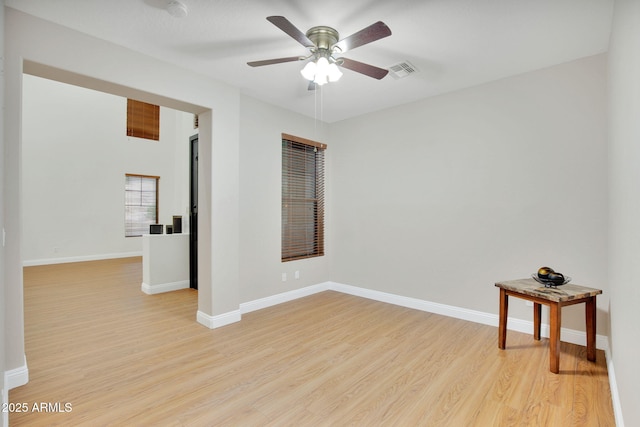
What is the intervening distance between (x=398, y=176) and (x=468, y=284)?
1627mm

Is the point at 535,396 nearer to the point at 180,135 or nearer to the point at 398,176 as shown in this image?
the point at 398,176

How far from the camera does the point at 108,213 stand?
8.22 meters

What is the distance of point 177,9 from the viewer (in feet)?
7.12

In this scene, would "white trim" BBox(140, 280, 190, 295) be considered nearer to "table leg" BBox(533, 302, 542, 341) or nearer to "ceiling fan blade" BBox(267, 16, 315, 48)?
"ceiling fan blade" BBox(267, 16, 315, 48)

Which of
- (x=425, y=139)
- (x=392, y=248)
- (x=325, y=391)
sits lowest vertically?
(x=325, y=391)

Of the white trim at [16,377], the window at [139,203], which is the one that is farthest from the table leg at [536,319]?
the window at [139,203]

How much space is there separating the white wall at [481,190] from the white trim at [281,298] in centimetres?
45

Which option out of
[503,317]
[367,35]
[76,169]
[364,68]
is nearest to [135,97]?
[364,68]

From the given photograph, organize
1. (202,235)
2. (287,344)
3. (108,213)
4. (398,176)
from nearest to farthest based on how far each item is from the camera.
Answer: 1. (287,344)
2. (202,235)
3. (398,176)
4. (108,213)

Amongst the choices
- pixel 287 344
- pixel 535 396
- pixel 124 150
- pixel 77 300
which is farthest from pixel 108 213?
pixel 535 396

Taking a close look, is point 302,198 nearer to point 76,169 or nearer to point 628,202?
point 628,202

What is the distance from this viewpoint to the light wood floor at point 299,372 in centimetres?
196

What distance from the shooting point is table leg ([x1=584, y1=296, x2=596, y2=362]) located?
2.55m

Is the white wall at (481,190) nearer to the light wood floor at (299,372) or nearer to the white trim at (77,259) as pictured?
the light wood floor at (299,372)
